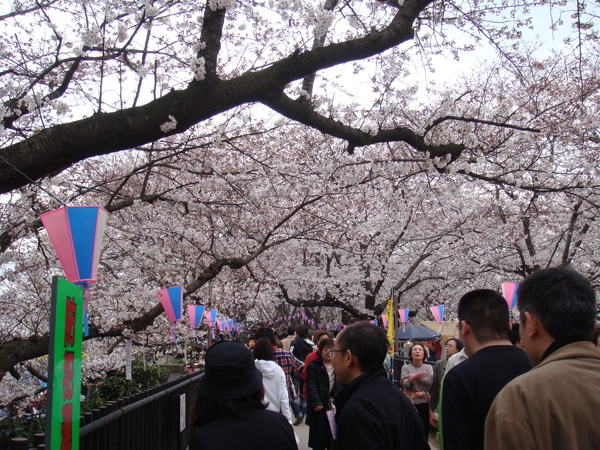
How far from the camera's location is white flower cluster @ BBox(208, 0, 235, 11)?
477 centimetres

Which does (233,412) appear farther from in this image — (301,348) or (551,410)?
(301,348)

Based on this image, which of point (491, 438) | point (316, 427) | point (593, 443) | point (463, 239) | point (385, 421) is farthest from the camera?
point (463, 239)

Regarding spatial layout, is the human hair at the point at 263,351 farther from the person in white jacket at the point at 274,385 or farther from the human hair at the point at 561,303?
the human hair at the point at 561,303

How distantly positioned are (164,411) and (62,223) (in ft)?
9.52

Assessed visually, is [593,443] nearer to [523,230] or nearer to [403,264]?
[523,230]

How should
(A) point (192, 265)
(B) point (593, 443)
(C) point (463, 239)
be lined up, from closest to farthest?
(B) point (593, 443) < (A) point (192, 265) < (C) point (463, 239)

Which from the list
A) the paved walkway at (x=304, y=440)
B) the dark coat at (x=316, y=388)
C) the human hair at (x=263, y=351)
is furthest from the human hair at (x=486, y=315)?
the paved walkway at (x=304, y=440)

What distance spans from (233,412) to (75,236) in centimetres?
232

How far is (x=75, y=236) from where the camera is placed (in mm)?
4074

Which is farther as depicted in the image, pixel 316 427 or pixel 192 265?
pixel 192 265

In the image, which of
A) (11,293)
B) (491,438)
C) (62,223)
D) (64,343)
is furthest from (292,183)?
(11,293)

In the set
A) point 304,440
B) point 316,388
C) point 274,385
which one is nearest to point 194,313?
point 304,440

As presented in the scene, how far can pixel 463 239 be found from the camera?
1919 cm

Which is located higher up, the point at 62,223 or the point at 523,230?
the point at 523,230
